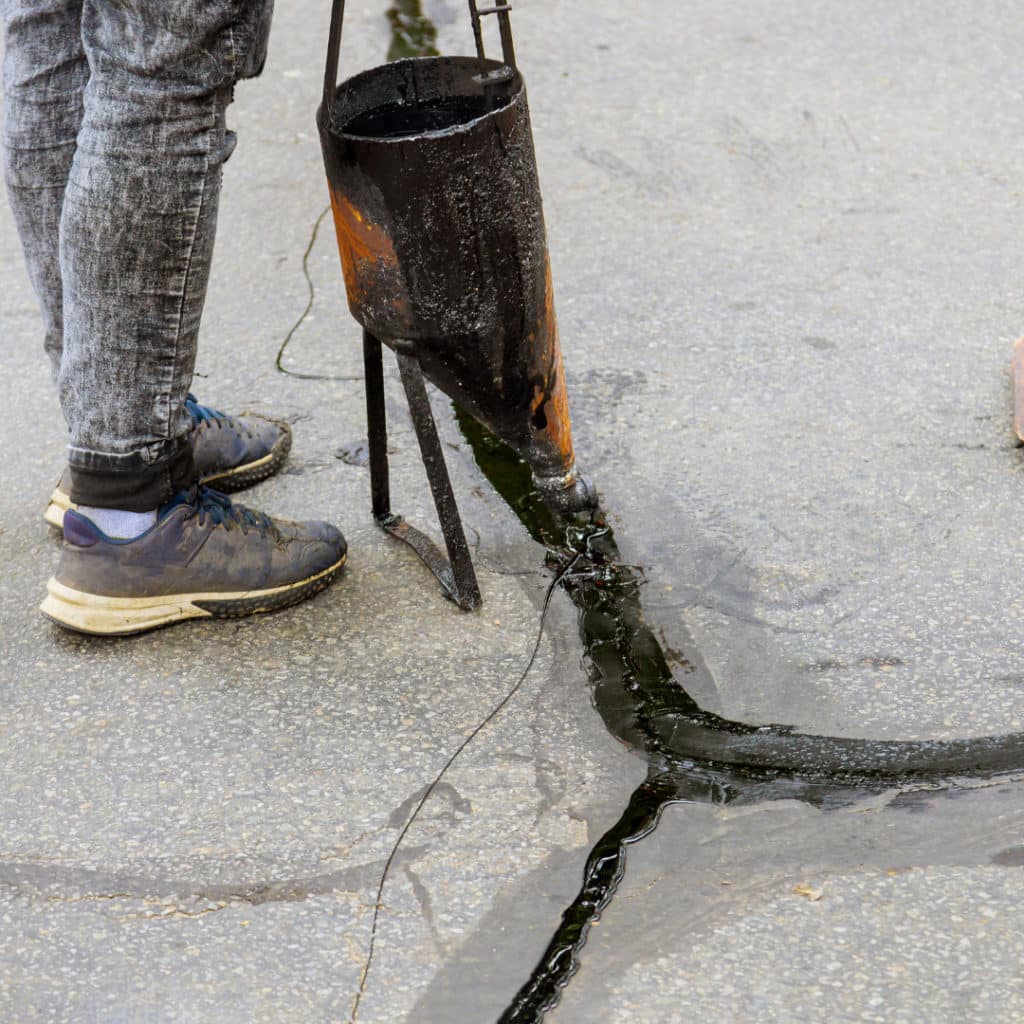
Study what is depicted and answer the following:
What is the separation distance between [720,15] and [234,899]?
157 inches

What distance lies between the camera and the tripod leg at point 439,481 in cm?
199

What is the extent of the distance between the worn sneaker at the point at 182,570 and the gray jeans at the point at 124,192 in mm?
62

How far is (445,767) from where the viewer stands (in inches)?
73.0

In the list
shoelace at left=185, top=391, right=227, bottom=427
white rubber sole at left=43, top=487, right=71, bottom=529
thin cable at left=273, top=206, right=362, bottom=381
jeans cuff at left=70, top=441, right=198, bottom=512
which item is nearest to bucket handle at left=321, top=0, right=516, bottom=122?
jeans cuff at left=70, top=441, right=198, bottom=512

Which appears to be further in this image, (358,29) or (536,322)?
(358,29)

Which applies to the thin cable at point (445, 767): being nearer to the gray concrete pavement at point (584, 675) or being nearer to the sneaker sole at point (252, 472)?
the gray concrete pavement at point (584, 675)

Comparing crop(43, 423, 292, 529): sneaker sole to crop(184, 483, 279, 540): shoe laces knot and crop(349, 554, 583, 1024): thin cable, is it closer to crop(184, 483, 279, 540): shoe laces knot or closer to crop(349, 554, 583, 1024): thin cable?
crop(184, 483, 279, 540): shoe laces knot

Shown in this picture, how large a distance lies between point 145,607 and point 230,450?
0.46 metres

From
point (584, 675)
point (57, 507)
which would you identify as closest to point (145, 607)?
point (57, 507)

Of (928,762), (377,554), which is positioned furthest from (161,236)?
(928,762)

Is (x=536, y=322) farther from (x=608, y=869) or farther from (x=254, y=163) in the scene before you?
(x=254, y=163)

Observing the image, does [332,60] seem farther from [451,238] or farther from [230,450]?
[230,450]

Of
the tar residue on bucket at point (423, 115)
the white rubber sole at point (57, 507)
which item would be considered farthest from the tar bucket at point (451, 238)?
the white rubber sole at point (57, 507)

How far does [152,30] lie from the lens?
69.1 inches
